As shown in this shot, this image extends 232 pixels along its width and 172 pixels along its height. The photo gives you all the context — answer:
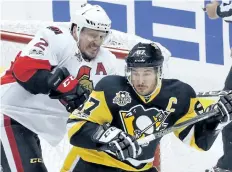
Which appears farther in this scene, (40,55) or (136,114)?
(40,55)

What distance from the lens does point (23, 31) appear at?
15.3 feet

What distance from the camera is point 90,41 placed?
3.54m

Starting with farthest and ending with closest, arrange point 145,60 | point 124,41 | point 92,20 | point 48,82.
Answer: point 124,41 < point 92,20 < point 48,82 < point 145,60

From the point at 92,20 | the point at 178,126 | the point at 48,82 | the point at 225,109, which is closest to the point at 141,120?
the point at 178,126

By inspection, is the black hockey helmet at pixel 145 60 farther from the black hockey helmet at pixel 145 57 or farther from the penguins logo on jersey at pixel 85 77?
the penguins logo on jersey at pixel 85 77

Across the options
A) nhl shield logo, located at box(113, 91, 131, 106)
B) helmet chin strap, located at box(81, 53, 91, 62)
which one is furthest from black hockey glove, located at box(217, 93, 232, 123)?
helmet chin strap, located at box(81, 53, 91, 62)

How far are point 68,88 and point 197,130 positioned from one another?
0.53m

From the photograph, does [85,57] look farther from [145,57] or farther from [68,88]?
[145,57]

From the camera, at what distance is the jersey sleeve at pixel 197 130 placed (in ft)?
10.5

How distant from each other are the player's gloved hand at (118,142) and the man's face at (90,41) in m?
0.59

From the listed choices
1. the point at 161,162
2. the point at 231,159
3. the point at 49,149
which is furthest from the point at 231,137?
the point at 49,149

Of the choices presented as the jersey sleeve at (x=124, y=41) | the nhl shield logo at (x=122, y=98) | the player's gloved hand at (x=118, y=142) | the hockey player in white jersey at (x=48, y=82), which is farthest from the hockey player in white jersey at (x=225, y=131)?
the player's gloved hand at (x=118, y=142)

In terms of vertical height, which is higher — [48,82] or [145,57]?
[145,57]

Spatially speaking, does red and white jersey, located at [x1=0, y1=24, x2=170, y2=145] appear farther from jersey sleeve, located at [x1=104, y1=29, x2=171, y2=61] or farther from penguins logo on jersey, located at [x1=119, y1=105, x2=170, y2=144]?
jersey sleeve, located at [x1=104, y1=29, x2=171, y2=61]
